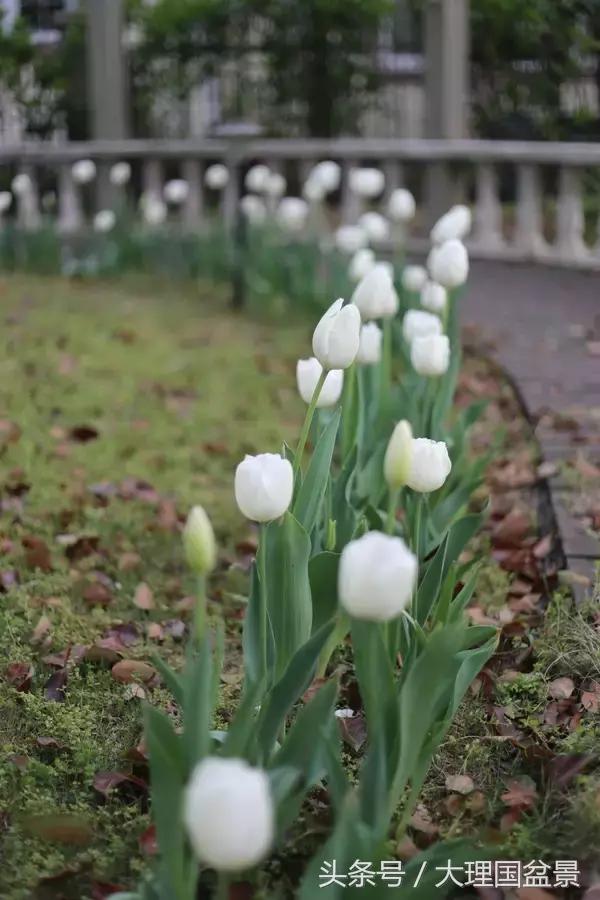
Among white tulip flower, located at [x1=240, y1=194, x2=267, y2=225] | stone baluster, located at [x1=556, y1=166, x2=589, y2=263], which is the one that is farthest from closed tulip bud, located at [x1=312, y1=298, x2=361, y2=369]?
stone baluster, located at [x1=556, y1=166, x2=589, y2=263]

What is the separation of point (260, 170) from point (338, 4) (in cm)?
317

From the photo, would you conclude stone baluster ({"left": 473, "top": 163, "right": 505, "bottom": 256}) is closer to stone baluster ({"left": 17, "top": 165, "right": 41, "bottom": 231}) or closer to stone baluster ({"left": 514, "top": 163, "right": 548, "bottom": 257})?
stone baluster ({"left": 514, "top": 163, "right": 548, "bottom": 257})

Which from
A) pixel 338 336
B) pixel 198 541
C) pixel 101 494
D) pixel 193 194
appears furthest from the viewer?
pixel 193 194

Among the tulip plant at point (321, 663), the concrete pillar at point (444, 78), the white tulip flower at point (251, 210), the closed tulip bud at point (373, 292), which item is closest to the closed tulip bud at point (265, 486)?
the tulip plant at point (321, 663)

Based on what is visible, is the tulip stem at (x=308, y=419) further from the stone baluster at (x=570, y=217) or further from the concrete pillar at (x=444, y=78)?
the concrete pillar at (x=444, y=78)

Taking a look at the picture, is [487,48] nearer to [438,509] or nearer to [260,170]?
[260,170]

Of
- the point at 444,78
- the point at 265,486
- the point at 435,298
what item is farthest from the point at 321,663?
the point at 444,78

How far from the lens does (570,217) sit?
732cm

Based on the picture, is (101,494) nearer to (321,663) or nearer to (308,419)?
(321,663)

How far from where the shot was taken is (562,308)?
5980mm

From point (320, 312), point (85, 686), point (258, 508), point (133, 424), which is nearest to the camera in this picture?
point (258, 508)

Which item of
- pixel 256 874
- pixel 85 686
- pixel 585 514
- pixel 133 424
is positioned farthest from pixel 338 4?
pixel 256 874

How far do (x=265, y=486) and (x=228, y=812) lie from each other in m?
0.56

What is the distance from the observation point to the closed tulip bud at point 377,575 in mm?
1239
